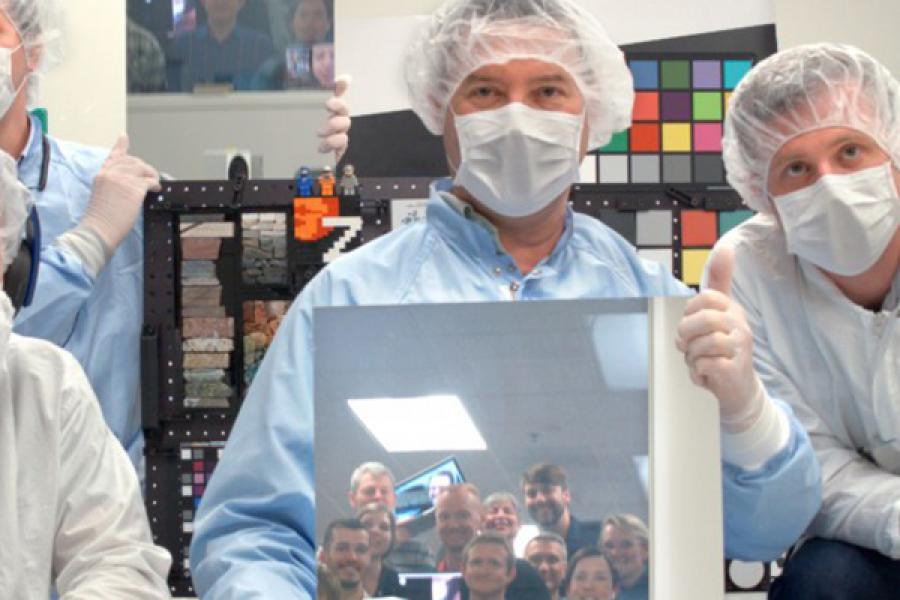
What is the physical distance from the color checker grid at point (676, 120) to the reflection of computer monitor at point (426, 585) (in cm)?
217

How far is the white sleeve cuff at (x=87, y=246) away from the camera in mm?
2443

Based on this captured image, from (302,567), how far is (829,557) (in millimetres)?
737

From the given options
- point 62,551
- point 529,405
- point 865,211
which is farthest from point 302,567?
point 865,211

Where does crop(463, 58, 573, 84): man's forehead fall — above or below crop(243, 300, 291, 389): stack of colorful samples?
above

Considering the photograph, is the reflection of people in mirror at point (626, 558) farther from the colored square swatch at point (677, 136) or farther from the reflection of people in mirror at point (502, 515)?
the colored square swatch at point (677, 136)

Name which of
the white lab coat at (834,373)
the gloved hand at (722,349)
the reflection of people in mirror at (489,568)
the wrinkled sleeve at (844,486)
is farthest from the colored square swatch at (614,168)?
the reflection of people in mirror at (489,568)

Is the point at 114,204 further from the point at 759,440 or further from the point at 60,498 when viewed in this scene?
the point at 759,440

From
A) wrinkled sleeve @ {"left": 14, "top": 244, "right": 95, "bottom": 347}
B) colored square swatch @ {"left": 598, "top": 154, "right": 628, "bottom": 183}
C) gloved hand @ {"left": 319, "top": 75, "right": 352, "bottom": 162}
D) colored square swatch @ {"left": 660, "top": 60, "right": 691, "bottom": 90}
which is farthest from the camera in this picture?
colored square swatch @ {"left": 598, "top": 154, "right": 628, "bottom": 183}

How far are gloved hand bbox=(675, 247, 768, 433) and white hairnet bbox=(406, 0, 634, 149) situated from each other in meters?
0.49

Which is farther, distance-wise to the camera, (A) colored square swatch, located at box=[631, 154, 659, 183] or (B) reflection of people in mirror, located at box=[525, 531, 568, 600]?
(A) colored square swatch, located at box=[631, 154, 659, 183]

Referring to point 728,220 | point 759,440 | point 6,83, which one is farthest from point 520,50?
point 6,83

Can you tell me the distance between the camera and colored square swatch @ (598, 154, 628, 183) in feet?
11.4

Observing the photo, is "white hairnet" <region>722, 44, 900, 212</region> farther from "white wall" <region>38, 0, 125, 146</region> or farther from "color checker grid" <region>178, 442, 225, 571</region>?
"white wall" <region>38, 0, 125, 146</region>

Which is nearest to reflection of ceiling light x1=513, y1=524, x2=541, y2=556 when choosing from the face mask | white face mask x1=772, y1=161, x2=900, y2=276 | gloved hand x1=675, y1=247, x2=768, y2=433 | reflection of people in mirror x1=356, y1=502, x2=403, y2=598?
reflection of people in mirror x1=356, y1=502, x2=403, y2=598
